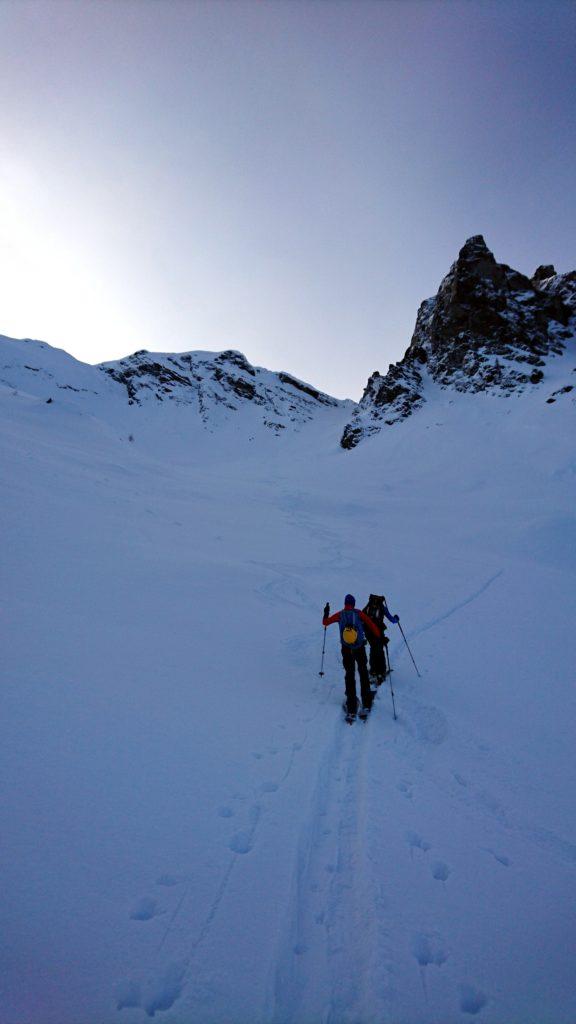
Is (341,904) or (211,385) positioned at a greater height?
(211,385)

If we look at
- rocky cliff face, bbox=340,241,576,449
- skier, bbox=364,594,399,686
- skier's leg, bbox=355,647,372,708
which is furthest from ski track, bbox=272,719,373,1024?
rocky cliff face, bbox=340,241,576,449

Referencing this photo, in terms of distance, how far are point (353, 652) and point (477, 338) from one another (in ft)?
185

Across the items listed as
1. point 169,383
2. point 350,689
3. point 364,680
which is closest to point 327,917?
point 350,689

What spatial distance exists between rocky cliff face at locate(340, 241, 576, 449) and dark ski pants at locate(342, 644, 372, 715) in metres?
42.2

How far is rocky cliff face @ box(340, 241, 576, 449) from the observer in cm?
4662

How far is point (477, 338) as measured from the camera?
2039 inches

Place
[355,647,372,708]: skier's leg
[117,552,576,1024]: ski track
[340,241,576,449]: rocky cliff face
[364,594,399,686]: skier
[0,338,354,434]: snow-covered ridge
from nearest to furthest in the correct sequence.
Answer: [117,552,576,1024]: ski track → [355,647,372,708]: skier's leg → [364,594,399,686]: skier → [340,241,576,449]: rocky cliff face → [0,338,354,434]: snow-covered ridge

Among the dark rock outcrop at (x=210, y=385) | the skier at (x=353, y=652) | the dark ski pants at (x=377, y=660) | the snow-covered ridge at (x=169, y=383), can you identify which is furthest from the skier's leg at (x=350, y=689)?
the dark rock outcrop at (x=210, y=385)

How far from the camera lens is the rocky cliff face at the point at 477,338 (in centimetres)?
4662

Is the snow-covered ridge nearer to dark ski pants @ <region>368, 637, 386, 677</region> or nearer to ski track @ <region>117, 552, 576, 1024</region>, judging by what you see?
dark ski pants @ <region>368, 637, 386, 677</region>

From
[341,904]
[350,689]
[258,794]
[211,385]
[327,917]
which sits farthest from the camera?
[211,385]

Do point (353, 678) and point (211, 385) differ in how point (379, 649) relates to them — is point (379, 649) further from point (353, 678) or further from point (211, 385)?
point (211, 385)

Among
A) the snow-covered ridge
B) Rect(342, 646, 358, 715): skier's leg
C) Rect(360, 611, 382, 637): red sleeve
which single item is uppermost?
the snow-covered ridge

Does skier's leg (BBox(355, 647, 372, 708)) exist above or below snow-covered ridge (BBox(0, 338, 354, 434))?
below
